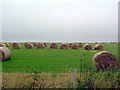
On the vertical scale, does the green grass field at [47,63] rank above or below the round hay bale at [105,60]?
below

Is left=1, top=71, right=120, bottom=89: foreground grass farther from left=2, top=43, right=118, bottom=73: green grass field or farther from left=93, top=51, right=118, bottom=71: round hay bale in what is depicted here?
left=93, top=51, right=118, bottom=71: round hay bale

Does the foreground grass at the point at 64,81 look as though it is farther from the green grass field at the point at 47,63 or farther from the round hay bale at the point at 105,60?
the round hay bale at the point at 105,60

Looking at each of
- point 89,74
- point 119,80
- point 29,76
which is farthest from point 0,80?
point 119,80

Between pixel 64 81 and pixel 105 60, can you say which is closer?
pixel 64 81

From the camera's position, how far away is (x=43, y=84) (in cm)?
445

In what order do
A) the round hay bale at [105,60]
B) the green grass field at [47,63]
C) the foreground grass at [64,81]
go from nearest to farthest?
the foreground grass at [64,81] → the green grass field at [47,63] → the round hay bale at [105,60]

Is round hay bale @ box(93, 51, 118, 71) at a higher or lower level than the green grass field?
higher

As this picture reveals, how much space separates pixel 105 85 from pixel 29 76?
188cm

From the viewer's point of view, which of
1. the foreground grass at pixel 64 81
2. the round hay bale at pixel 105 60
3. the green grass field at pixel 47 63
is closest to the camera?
the foreground grass at pixel 64 81

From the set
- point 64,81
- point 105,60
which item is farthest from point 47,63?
point 64,81

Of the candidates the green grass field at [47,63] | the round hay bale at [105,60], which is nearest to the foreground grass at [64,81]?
the green grass field at [47,63]

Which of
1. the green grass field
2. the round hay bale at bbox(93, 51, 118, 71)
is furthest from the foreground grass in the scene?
the round hay bale at bbox(93, 51, 118, 71)

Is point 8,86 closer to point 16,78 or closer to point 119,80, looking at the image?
point 16,78

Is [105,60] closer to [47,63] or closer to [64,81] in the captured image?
[47,63]
